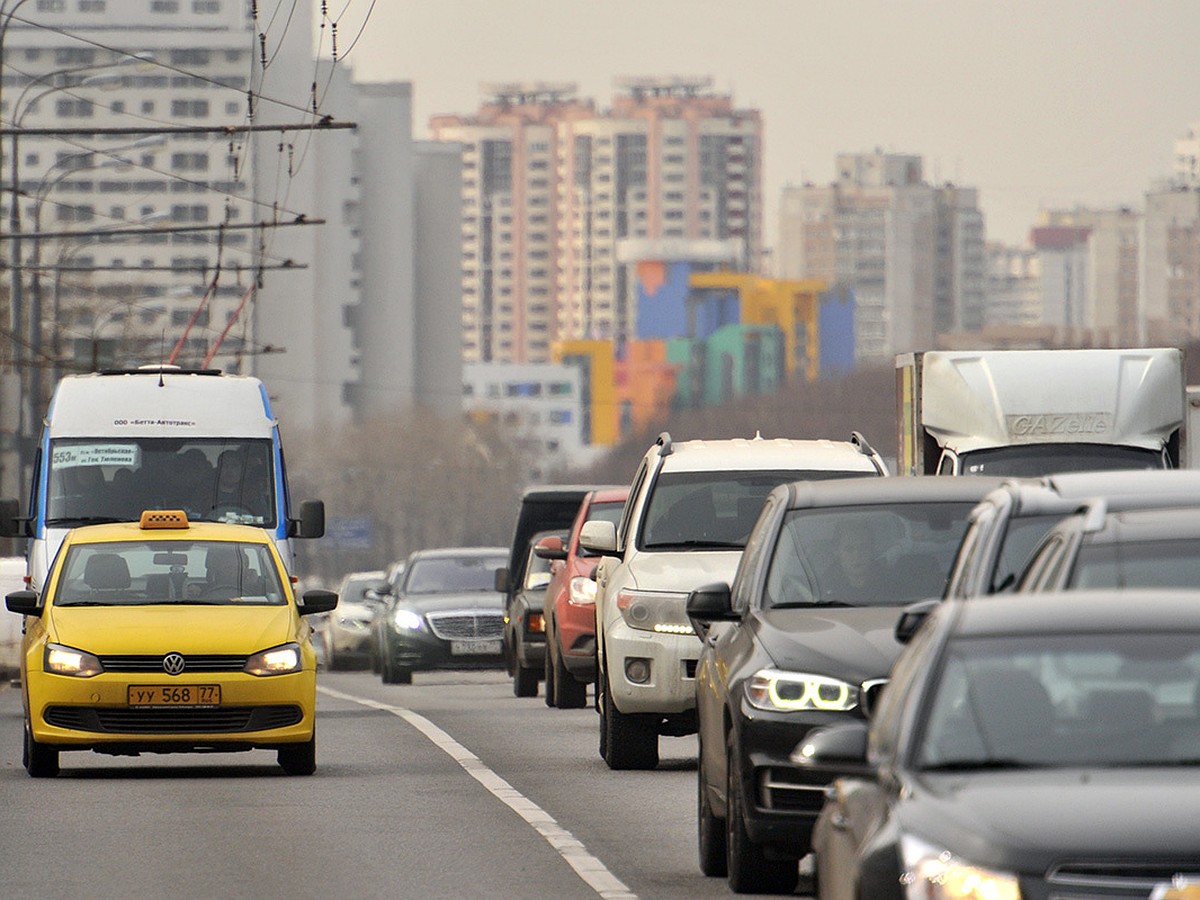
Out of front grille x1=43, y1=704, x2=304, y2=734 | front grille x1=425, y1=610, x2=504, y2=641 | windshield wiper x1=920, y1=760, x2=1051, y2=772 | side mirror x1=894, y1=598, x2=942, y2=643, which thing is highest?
side mirror x1=894, y1=598, x2=942, y2=643

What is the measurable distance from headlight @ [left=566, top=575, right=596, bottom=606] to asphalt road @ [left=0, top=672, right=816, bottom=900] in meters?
2.17

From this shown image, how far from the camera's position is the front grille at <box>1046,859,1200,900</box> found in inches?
240

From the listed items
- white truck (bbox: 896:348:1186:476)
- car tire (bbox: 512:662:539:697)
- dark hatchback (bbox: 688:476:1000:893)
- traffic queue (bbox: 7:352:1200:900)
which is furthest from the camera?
car tire (bbox: 512:662:539:697)

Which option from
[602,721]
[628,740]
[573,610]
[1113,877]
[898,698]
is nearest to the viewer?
[1113,877]

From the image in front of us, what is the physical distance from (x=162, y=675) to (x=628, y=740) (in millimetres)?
2644

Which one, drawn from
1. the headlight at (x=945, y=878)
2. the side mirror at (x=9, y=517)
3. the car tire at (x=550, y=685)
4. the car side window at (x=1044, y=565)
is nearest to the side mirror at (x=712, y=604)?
the car side window at (x=1044, y=565)

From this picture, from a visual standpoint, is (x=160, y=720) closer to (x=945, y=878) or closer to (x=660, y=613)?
(x=660, y=613)

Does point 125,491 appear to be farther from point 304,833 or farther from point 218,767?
point 304,833

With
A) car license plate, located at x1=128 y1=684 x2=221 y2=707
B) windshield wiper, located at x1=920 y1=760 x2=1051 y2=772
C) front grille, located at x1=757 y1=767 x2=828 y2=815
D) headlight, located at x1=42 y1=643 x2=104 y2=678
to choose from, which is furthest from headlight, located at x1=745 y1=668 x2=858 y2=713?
headlight, located at x1=42 y1=643 x2=104 y2=678

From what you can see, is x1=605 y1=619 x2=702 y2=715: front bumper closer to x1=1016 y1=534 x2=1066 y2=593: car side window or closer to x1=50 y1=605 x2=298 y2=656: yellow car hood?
x1=50 y1=605 x2=298 y2=656: yellow car hood

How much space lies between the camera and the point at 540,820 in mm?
14094

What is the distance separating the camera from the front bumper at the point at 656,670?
643 inches

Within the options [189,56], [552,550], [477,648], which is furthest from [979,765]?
[189,56]

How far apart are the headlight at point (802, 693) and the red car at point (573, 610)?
41.1ft
